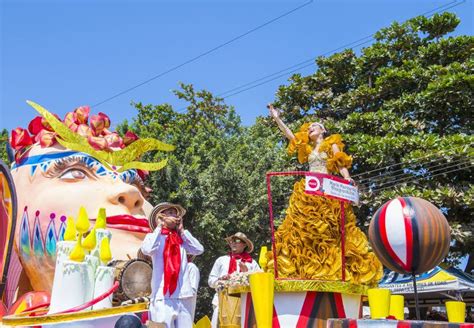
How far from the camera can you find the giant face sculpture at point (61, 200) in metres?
8.30

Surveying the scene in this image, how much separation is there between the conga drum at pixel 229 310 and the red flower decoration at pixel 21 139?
13.7 ft

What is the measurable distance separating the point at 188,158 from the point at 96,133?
185 inches

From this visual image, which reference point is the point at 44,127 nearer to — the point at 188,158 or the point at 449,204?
the point at 188,158

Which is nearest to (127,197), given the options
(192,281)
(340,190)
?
(192,281)

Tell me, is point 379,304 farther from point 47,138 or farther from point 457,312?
point 47,138

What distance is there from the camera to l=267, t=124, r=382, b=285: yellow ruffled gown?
5.74 m

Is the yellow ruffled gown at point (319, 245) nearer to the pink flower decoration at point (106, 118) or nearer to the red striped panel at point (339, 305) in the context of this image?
the red striped panel at point (339, 305)

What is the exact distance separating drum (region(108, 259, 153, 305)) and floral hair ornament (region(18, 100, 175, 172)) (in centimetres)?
220

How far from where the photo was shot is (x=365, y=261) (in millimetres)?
5852

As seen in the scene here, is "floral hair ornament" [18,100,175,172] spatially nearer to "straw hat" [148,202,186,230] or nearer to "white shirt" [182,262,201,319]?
"straw hat" [148,202,186,230]

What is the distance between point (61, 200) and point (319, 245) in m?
4.15

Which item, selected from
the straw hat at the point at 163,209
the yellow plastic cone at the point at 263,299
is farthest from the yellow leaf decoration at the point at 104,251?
the yellow plastic cone at the point at 263,299

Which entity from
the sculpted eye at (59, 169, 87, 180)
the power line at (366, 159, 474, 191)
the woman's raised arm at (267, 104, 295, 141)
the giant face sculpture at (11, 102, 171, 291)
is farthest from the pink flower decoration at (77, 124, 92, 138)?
the power line at (366, 159, 474, 191)

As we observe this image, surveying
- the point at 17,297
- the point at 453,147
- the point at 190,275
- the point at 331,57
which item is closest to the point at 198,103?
the point at 331,57
